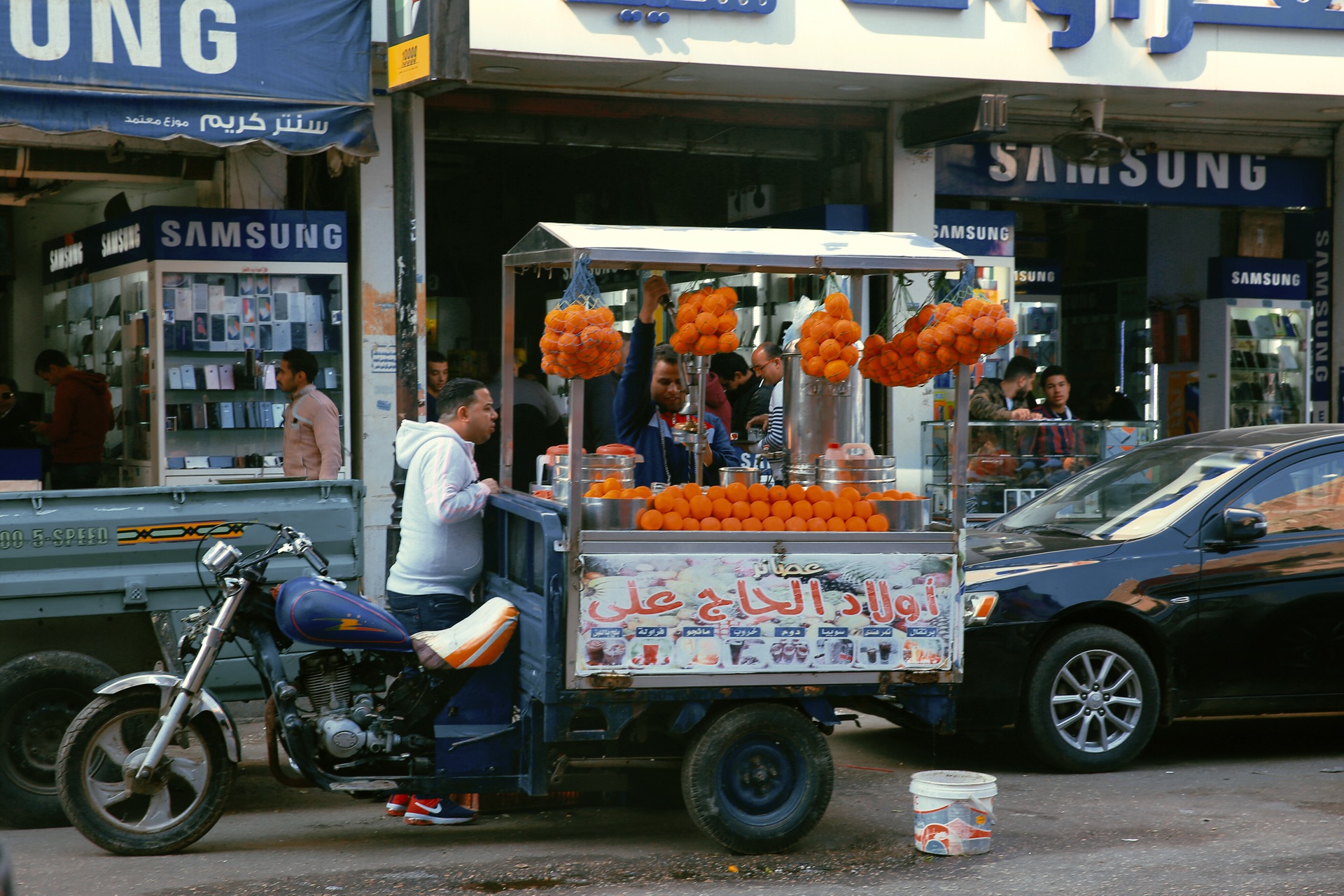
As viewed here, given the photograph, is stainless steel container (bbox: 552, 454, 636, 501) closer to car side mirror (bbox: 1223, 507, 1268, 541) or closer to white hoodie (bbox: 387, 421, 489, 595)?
white hoodie (bbox: 387, 421, 489, 595)

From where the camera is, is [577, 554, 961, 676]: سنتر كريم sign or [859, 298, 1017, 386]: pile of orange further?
[859, 298, 1017, 386]: pile of orange

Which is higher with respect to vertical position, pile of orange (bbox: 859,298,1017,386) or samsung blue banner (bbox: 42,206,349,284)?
samsung blue banner (bbox: 42,206,349,284)

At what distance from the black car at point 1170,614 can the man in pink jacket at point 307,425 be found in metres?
4.20

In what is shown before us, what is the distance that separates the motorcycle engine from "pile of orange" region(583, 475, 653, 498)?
1.16 m

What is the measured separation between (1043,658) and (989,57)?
235 inches

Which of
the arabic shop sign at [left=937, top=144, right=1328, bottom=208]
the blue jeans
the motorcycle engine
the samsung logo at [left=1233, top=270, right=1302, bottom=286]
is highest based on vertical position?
the arabic shop sign at [left=937, top=144, right=1328, bottom=208]

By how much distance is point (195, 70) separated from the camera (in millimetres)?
9289

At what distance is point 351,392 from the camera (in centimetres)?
Answer: 1090

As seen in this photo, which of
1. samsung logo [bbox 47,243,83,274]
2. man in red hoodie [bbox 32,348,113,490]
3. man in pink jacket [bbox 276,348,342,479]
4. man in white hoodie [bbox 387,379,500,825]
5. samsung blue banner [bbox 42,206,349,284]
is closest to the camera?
man in white hoodie [bbox 387,379,500,825]

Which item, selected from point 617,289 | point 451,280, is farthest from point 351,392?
point 451,280

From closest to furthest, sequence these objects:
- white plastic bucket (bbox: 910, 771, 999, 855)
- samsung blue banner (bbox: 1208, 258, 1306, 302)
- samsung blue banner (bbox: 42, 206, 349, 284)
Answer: white plastic bucket (bbox: 910, 771, 999, 855)
samsung blue banner (bbox: 42, 206, 349, 284)
samsung blue banner (bbox: 1208, 258, 1306, 302)

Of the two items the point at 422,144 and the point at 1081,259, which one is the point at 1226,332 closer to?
the point at 1081,259

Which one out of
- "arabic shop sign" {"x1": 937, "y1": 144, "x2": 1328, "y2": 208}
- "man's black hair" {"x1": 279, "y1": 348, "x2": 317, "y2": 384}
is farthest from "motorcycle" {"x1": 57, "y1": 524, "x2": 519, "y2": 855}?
"arabic shop sign" {"x1": 937, "y1": 144, "x2": 1328, "y2": 208}

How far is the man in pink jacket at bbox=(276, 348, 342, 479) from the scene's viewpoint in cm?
922
